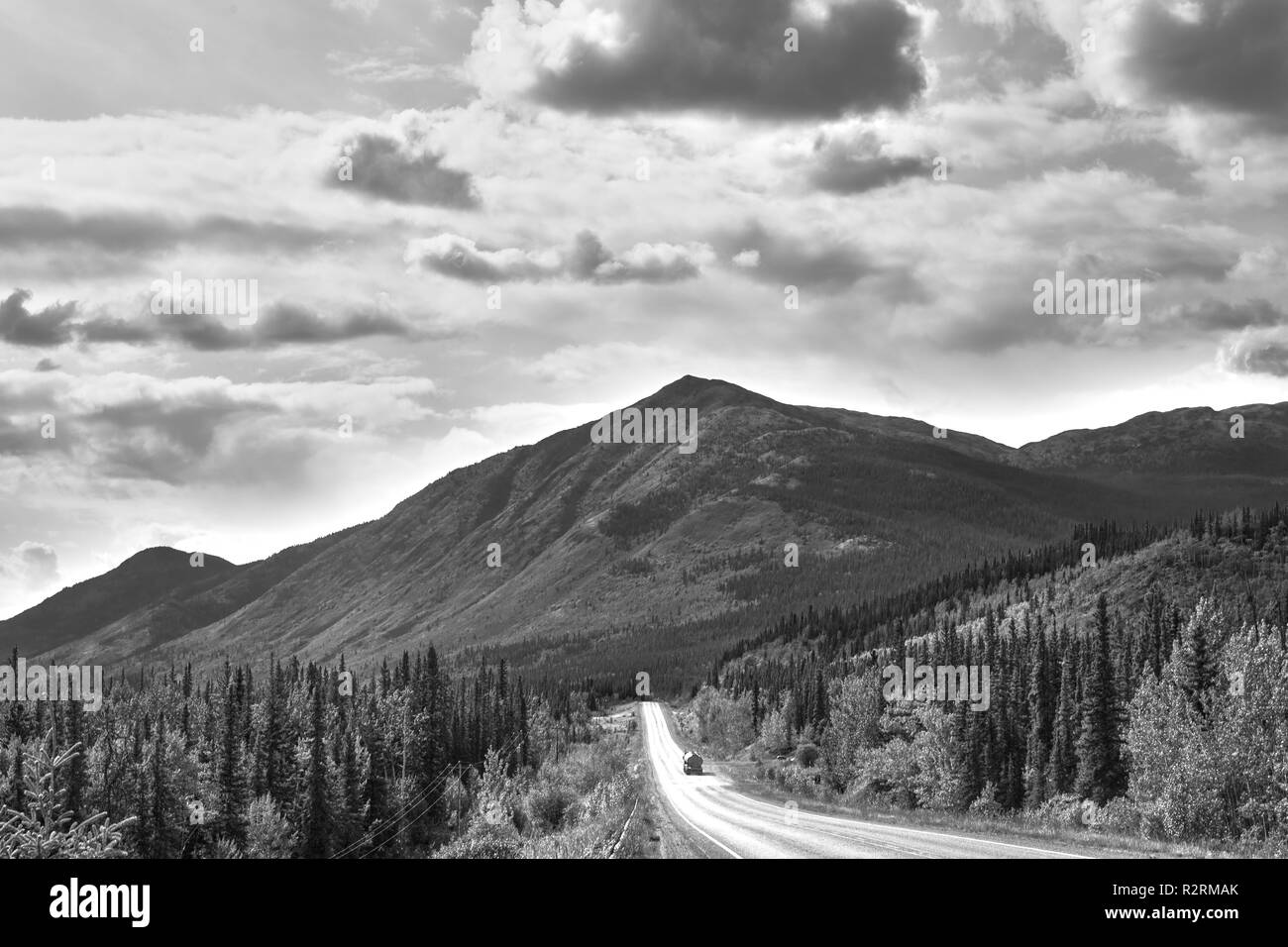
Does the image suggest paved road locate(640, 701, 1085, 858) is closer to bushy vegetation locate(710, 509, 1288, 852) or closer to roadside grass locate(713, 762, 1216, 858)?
roadside grass locate(713, 762, 1216, 858)

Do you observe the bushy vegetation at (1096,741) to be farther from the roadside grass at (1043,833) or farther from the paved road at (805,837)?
the roadside grass at (1043,833)

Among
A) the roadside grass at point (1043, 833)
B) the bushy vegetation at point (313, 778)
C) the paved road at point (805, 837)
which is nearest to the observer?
the roadside grass at point (1043, 833)

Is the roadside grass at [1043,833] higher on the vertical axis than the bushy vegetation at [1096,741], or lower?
higher

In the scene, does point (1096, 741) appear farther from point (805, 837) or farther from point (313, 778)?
point (805, 837)

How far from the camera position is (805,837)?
3575cm

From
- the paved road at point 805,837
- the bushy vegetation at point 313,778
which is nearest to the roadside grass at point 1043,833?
the paved road at point 805,837

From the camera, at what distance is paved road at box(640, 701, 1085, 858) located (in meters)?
29.7

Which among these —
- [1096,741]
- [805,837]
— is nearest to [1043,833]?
[805,837]

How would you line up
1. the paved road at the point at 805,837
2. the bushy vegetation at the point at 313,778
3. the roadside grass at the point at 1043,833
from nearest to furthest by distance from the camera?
1. the roadside grass at the point at 1043,833
2. the paved road at the point at 805,837
3. the bushy vegetation at the point at 313,778

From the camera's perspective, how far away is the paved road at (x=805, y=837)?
97.4ft

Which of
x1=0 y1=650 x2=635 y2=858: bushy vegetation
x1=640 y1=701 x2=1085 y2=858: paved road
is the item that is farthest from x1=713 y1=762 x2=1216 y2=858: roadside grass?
x1=0 y1=650 x2=635 y2=858: bushy vegetation

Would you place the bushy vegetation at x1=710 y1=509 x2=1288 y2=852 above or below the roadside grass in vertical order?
below
